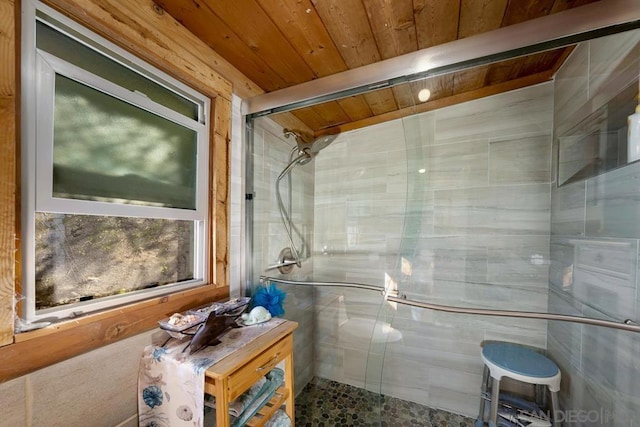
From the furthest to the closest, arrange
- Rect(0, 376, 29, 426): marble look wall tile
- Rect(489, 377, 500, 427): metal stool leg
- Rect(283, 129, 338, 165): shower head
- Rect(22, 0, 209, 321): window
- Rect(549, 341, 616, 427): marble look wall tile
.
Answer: Rect(283, 129, 338, 165): shower head
Rect(489, 377, 500, 427): metal stool leg
Rect(549, 341, 616, 427): marble look wall tile
Rect(22, 0, 209, 321): window
Rect(0, 376, 29, 426): marble look wall tile

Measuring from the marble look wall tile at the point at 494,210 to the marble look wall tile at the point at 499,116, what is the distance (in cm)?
36

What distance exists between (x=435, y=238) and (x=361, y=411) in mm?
1254

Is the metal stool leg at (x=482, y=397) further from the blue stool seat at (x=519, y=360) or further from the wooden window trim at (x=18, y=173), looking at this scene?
the wooden window trim at (x=18, y=173)

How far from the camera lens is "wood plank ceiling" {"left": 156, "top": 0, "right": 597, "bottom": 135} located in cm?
94

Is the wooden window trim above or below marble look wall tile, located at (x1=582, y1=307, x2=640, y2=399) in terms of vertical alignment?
above

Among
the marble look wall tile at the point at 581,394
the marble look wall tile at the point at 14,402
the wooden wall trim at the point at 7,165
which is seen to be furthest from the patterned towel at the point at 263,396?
the marble look wall tile at the point at 581,394

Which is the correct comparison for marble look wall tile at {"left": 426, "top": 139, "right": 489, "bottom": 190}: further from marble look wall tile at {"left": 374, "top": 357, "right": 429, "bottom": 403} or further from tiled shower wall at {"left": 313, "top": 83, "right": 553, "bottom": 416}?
marble look wall tile at {"left": 374, "top": 357, "right": 429, "bottom": 403}

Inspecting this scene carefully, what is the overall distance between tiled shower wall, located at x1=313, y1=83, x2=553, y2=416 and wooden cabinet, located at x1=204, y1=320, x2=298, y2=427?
0.87 metres

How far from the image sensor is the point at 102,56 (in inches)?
33.1

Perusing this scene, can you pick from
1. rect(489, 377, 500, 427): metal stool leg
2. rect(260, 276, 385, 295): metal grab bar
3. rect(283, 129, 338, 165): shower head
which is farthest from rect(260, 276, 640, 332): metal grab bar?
rect(283, 129, 338, 165): shower head

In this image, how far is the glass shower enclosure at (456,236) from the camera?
1058 mm

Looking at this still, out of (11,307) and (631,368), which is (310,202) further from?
(631,368)

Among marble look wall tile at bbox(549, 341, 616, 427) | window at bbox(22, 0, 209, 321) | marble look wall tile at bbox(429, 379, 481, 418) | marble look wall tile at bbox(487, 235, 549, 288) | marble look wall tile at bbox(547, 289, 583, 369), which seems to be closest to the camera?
window at bbox(22, 0, 209, 321)

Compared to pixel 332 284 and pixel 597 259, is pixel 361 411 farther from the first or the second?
pixel 597 259
